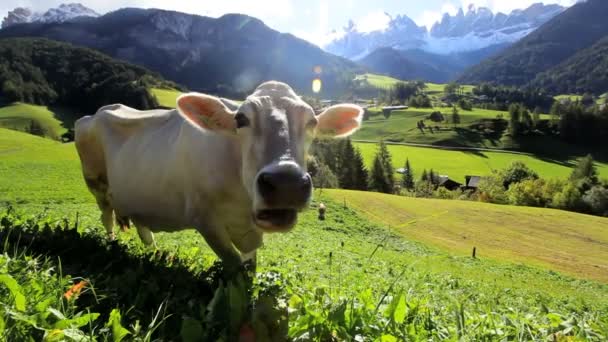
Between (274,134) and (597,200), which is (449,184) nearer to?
(597,200)

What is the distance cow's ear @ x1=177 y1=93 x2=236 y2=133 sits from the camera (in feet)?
15.5

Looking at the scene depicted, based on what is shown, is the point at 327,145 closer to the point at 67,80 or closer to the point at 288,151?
the point at 288,151

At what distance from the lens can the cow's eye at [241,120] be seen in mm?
4398

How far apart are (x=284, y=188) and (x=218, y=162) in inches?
70.7

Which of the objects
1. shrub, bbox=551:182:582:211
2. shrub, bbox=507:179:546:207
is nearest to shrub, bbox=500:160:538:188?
shrub, bbox=507:179:546:207

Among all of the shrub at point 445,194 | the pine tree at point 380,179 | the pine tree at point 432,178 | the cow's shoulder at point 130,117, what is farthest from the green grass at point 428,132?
the cow's shoulder at point 130,117

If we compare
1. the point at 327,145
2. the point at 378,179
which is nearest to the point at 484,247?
the point at 378,179

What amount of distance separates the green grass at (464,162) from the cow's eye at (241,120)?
99983 mm

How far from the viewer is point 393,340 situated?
2344 millimetres

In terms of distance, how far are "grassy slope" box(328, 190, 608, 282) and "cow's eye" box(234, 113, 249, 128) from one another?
2695 cm

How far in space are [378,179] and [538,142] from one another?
73986 millimetres

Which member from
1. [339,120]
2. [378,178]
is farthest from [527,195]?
[339,120]

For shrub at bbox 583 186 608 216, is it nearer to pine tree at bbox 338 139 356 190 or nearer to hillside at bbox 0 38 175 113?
pine tree at bbox 338 139 356 190

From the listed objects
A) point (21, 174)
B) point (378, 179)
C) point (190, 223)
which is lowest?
point (378, 179)
